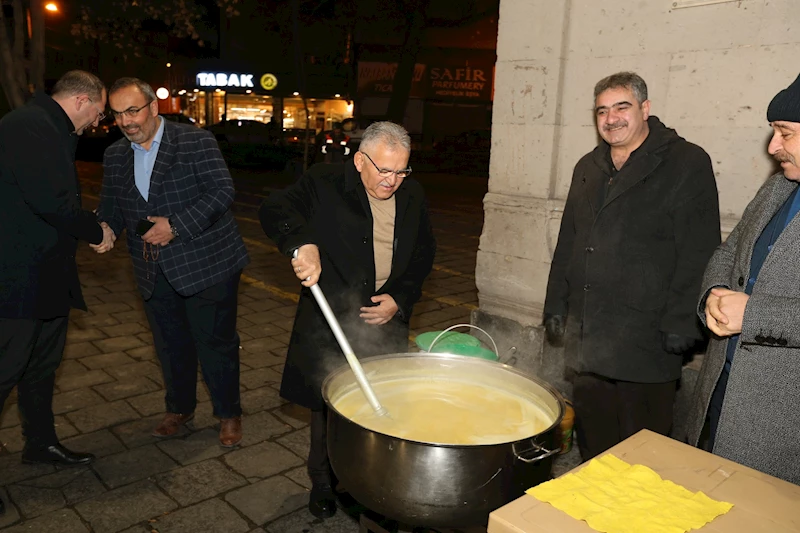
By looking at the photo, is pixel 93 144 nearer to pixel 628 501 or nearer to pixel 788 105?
pixel 788 105

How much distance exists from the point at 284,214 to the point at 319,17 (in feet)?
91.1

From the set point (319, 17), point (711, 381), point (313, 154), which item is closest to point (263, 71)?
point (319, 17)

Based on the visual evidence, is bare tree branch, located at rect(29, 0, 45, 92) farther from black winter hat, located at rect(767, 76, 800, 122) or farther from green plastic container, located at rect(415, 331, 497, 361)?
black winter hat, located at rect(767, 76, 800, 122)

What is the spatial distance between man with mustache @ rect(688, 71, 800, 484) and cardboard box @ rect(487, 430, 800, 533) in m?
0.58

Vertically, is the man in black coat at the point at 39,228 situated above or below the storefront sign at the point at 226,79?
below

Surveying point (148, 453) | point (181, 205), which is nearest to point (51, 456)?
point (148, 453)

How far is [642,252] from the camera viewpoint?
11.8 ft

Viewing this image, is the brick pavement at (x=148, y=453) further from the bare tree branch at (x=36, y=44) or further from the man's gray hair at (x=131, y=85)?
the bare tree branch at (x=36, y=44)

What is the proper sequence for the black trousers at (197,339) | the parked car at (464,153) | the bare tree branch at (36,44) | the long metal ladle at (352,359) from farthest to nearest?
the parked car at (464,153) → the bare tree branch at (36,44) → the black trousers at (197,339) → the long metal ladle at (352,359)

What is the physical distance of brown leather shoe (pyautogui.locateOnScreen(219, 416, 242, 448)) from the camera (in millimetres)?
4605

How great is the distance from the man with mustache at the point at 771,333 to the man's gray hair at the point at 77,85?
366 centimetres

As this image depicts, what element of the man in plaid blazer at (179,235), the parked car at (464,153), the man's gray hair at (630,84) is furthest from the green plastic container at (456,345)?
the parked car at (464,153)

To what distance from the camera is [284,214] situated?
3.38 m

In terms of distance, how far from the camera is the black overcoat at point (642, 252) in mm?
3512
